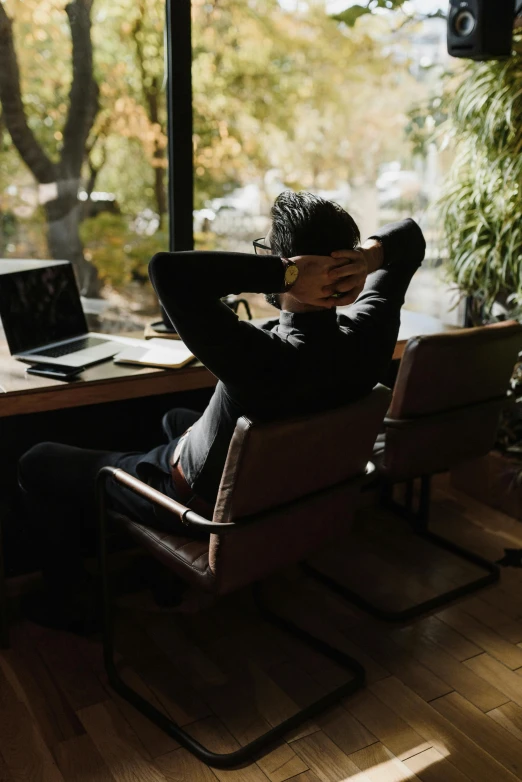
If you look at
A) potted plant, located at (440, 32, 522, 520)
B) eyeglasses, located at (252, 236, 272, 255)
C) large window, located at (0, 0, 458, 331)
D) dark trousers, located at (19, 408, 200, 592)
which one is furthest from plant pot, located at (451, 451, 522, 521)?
eyeglasses, located at (252, 236, 272, 255)

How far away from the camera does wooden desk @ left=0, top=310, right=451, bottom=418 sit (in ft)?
6.80

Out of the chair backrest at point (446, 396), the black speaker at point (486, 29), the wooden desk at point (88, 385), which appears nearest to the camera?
the wooden desk at point (88, 385)

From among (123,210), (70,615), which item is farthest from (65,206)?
(70,615)

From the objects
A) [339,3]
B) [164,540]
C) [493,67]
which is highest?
[339,3]

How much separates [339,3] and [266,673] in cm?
260

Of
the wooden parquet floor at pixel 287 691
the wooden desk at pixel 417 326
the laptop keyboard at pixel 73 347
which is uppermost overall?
the laptop keyboard at pixel 73 347

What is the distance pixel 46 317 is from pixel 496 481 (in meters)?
1.86

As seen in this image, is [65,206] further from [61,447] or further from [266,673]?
[266,673]

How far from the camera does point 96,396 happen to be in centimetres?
219

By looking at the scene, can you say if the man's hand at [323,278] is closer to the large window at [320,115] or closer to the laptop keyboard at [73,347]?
the laptop keyboard at [73,347]

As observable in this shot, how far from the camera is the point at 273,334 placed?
65.2 inches

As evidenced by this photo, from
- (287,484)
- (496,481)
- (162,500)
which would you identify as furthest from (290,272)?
(496,481)

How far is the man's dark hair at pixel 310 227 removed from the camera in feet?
5.41

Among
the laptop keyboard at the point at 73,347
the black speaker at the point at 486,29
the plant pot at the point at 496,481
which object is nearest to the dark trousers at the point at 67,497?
the laptop keyboard at the point at 73,347
